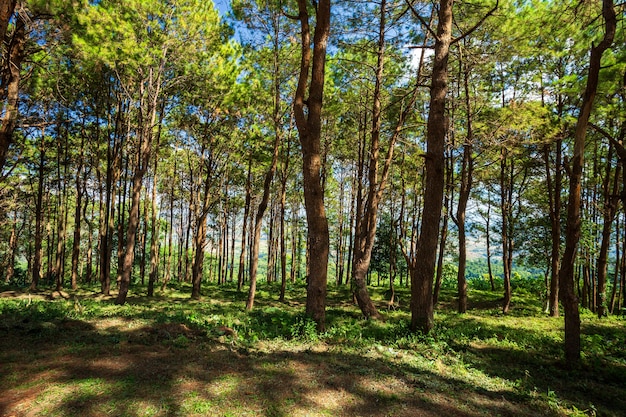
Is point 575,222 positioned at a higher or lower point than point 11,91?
lower

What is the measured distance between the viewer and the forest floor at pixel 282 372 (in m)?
4.05

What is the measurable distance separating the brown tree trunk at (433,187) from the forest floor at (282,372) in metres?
0.74

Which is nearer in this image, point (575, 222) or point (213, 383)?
point (213, 383)

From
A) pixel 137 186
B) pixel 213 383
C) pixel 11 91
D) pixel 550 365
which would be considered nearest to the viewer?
pixel 213 383

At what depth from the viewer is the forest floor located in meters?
4.05

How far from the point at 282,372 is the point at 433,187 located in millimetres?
5457

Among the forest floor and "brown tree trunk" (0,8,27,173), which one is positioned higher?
"brown tree trunk" (0,8,27,173)

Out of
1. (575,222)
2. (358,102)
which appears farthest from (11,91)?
(575,222)

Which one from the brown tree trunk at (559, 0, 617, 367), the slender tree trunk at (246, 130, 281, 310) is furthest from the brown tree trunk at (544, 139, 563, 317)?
the slender tree trunk at (246, 130, 281, 310)

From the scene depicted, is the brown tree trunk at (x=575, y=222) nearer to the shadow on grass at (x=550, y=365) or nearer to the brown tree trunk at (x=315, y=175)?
the shadow on grass at (x=550, y=365)

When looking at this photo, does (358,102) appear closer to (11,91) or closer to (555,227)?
(555,227)

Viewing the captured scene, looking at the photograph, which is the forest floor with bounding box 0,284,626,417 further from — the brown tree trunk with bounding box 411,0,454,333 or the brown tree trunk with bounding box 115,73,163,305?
the brown tree trunk with bounding box 115,73,163,305

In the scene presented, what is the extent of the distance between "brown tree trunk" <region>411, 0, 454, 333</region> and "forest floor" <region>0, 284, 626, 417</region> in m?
0.74

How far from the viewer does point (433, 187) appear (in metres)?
7.80
